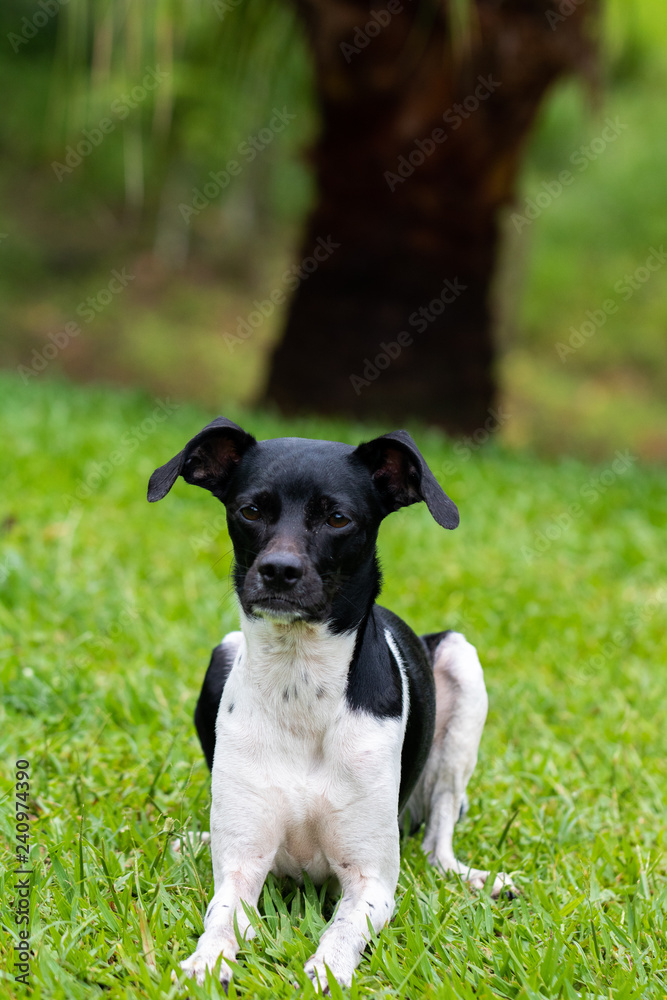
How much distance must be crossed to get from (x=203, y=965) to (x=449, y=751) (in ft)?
3.53

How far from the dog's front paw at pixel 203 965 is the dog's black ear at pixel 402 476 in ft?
3.59

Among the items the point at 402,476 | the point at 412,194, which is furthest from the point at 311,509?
the point at 412,194

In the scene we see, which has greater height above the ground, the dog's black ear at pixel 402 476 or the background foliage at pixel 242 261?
the dog's black ear at pixel 402 476

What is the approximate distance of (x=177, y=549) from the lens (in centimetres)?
562

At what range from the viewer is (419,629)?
4871mm

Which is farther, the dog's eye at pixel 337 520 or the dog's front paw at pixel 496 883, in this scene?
the dog's front paw at pixel 496 883

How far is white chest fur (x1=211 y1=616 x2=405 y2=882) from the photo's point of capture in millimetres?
2426

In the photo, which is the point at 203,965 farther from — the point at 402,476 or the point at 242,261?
the point at 242,261

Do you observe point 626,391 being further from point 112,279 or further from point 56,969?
point 56,969

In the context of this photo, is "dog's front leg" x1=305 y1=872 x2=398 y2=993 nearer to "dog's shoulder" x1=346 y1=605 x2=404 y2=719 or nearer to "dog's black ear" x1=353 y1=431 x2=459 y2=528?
"dog's shoulder" x1=346 y1=605 x2=404 y2=719

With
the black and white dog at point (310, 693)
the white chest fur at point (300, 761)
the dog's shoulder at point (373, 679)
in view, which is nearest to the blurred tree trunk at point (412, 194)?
the black and white dog at point (310, 693)

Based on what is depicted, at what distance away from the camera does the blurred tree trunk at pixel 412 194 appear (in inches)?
317

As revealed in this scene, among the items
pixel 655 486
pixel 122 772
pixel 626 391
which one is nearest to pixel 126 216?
pixel 626 391

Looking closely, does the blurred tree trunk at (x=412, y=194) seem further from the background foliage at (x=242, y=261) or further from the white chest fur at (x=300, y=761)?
the background foliage at (x=242, y=261)
